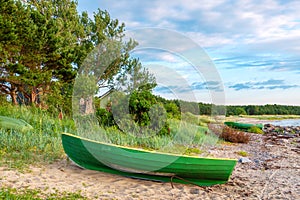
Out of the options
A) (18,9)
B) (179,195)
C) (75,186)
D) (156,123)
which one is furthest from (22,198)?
(18,9)

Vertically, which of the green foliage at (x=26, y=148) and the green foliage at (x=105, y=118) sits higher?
the green foliage at (x=105, y=118)

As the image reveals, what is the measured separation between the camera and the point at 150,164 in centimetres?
484

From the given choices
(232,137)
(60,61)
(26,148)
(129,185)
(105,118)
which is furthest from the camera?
(60,61)

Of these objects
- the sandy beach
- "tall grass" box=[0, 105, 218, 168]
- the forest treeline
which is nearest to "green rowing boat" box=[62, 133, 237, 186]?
the sandy beach

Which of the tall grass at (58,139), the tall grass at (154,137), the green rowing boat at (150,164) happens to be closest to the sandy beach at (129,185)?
the green rowing boat at (150,164)

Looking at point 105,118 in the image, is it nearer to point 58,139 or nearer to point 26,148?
point 58,139

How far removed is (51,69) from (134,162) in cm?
1094

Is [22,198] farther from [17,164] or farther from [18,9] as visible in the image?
[18,9]

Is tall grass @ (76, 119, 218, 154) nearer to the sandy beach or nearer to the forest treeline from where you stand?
the forest treeline

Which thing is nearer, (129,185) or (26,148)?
(129,185)

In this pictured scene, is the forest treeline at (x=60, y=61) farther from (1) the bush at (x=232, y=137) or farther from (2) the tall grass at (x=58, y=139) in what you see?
(1) the bush at (x=232, y=137)

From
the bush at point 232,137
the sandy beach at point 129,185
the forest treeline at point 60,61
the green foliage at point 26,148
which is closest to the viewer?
the sandy beach at point 129,185

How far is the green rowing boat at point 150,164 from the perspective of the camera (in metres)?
4.77

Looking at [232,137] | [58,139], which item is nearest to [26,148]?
[58,139]
